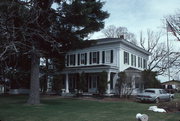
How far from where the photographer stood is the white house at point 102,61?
26797 millimetres

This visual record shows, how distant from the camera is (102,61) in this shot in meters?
27.9

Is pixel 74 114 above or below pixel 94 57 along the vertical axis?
below

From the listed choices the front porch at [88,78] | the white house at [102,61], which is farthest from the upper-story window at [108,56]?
the front porch at [88,78]

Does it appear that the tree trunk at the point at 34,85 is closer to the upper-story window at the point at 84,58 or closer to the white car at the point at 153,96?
the white car at the point at 153,96

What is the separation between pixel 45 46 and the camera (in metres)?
18.3

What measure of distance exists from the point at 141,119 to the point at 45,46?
13361 mm

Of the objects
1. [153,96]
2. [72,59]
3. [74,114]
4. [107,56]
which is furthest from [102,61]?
[74,114]

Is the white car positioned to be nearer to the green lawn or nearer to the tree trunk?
the green lawn

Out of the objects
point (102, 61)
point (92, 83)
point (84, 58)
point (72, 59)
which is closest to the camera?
point (102, 61)

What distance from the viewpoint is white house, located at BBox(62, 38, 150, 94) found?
87.9ft

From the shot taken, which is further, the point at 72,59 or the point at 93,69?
the point at 72,59

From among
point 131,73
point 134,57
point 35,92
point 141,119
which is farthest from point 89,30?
point 134,57

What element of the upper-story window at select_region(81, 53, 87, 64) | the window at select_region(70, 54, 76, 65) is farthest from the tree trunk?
the window at select_region(70, 54, 76, 65)

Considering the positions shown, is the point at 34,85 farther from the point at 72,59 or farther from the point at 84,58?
the point at 72,59
